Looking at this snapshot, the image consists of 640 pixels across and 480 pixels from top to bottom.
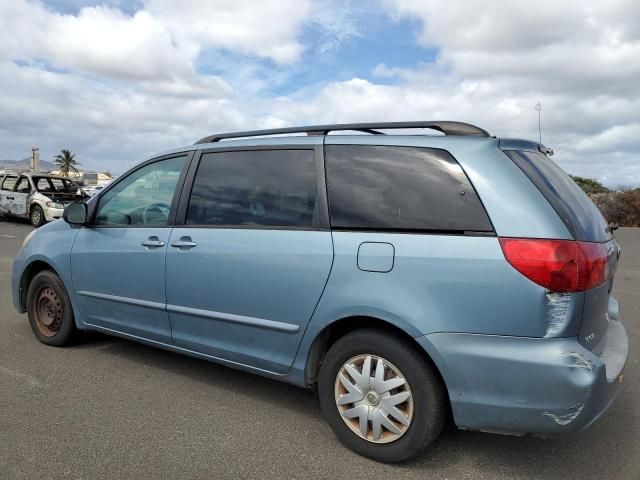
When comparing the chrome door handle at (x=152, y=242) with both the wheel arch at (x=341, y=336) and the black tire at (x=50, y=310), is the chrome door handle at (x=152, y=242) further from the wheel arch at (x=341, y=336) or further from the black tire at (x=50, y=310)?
the wheel arch at (x=341, y=336)

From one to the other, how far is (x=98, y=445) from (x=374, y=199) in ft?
6.59

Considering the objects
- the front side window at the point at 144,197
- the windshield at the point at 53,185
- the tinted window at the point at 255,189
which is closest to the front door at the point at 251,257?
the tinted window at the point at 255,189

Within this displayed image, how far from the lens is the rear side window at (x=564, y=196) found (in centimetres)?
261

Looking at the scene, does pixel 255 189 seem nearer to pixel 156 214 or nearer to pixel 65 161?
pixel 156 214

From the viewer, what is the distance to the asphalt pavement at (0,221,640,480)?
2.78 meters

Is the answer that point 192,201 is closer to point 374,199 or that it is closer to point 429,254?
point 374,199

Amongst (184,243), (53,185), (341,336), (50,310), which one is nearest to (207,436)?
(341,336)

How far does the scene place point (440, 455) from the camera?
2.95 m

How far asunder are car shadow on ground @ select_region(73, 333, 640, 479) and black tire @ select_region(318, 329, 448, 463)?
0.14m

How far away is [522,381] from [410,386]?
53 centimetres

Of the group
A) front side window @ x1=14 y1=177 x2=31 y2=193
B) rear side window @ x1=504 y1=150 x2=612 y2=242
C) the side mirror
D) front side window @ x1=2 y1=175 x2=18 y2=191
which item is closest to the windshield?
front side window @ x1=14 y1=177 x2=31 y2=193

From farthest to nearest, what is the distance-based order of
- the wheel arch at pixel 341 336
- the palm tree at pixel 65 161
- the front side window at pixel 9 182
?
the palm tree at pixel 65 161
the front side window at pixel 9 182
the wheel arch at pixel 341 336

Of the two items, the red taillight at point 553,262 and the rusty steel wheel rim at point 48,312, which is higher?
the red taillight at point 553,262

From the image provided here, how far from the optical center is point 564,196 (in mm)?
2766
